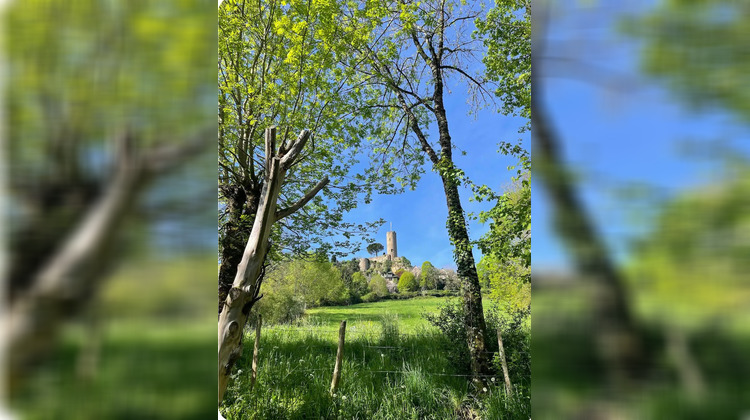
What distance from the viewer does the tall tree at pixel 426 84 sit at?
3.71 m

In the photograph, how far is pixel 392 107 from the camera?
4.30 meters

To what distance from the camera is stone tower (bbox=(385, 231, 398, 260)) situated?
4.16 m

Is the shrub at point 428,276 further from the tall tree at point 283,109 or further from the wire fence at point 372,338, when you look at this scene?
the tall tree at point 283,109

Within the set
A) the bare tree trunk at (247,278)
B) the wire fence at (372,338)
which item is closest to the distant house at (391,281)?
the wire fence at (372,338)
